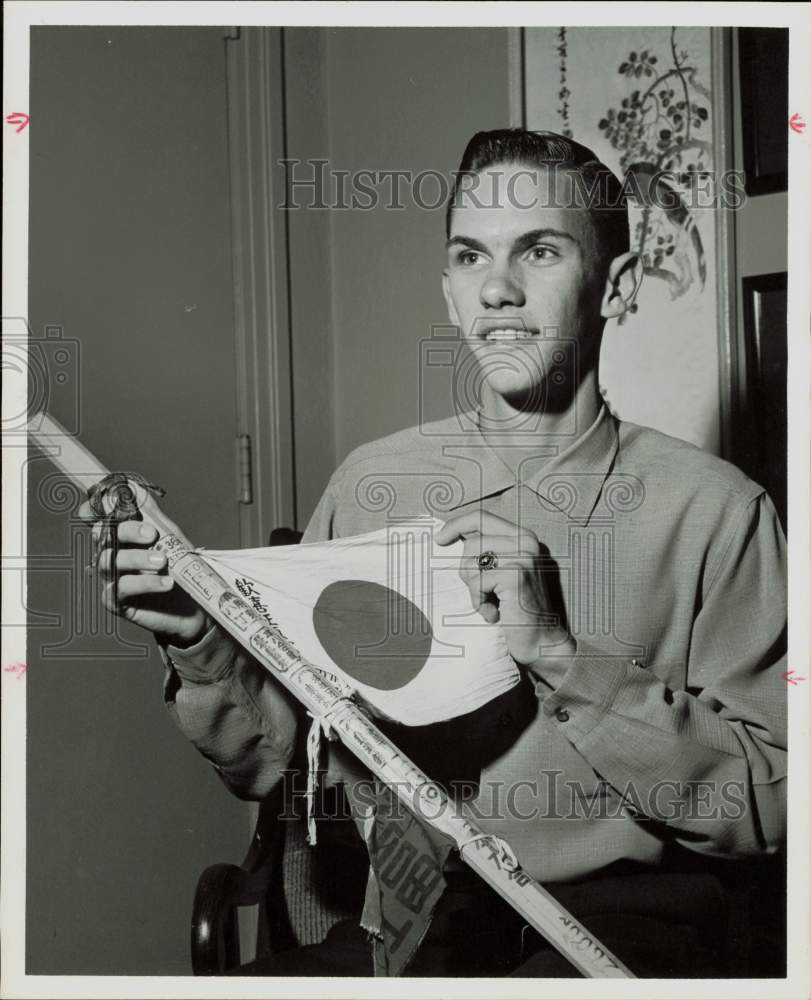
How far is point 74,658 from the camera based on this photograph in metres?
1.07

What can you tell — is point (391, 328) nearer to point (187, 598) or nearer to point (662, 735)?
point (187, 598)

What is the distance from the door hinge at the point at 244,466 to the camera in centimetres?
109

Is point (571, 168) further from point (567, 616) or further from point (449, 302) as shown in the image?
point (567, 616)

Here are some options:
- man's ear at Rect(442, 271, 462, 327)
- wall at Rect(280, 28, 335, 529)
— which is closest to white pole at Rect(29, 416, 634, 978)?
wall at Rect(280, 28, 335, 529)

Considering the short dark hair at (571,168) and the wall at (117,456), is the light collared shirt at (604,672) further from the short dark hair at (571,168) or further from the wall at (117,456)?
the short dark hair at (571,168)

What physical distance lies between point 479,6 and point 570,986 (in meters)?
0.95

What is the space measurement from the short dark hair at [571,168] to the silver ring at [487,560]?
305mm

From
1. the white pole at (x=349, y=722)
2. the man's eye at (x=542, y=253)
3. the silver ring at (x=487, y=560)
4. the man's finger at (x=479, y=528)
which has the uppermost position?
the man's eye at (x=542, y=253)

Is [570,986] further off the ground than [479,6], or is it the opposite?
[479,6]

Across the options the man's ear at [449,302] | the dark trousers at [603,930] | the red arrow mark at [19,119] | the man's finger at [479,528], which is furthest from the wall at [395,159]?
the dark trousers at [603,930]

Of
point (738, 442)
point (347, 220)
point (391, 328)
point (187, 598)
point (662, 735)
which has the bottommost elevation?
point (662, 735)

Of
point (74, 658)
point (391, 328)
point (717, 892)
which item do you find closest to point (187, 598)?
point (74, 658)

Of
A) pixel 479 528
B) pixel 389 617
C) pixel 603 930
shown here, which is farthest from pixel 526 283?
pixel 603 930

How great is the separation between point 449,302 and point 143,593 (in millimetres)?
408
